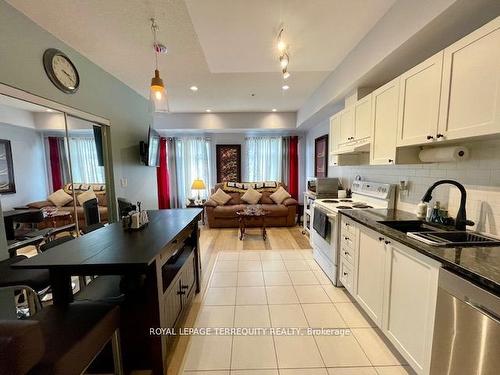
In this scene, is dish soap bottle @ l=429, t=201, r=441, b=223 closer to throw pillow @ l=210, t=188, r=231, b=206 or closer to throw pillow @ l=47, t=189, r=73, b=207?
throw pillow @ l=47, t=189, r=73, b=207

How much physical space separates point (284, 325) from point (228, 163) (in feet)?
15.5

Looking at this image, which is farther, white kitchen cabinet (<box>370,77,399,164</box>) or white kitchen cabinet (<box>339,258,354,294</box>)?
white kitchen cabinet (<box>339,258,354,294</box>)

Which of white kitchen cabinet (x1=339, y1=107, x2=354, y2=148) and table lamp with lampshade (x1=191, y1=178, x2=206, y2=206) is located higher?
white kitchen cabinet (x1=339, y1=107, x2=354, y2=148)

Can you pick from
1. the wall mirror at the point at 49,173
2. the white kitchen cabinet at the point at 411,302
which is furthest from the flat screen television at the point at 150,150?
the white kitchen cabinet at the point at 411,302

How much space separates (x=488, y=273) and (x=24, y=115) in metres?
3.36

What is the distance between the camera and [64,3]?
5.47ft

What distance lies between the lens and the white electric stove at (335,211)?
247 cm

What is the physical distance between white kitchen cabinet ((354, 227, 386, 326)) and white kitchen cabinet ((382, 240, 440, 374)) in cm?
7

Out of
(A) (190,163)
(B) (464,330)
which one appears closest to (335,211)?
(B) (464,330)

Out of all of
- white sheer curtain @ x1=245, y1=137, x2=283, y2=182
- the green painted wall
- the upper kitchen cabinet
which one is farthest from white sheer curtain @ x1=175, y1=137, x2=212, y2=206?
the upper kitchen cabinet

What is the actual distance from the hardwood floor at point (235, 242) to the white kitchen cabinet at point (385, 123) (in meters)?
2.23

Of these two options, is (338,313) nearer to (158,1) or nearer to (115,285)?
(115,285)

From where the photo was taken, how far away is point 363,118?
2.41 m

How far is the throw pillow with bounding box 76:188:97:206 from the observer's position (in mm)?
2555
